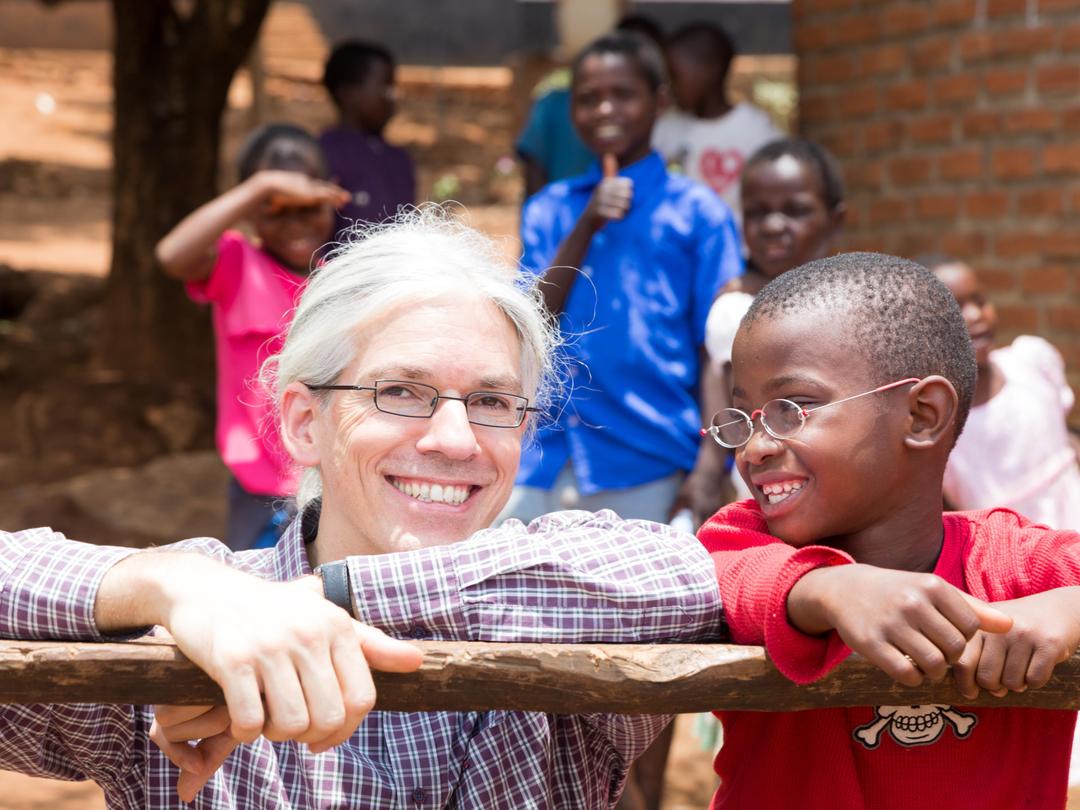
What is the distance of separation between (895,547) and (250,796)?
0.91m

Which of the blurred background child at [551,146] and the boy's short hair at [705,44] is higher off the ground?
the boy's short hair at [705,44]

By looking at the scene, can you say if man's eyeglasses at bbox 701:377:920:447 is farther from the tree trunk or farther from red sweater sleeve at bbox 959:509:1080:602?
the tree trunk

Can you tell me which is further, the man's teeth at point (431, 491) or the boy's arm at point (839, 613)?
the man's teeth at point (431, 491)

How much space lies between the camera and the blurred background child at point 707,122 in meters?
5.54

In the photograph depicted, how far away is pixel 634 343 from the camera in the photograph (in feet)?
12.8

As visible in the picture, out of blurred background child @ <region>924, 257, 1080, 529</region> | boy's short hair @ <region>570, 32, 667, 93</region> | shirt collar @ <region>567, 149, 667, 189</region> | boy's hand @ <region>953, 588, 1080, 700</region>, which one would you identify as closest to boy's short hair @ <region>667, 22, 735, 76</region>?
boy's short hair @ <region>570, 32, 667, 93</region>

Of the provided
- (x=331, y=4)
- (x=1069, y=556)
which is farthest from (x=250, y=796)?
(x=331, y=4)

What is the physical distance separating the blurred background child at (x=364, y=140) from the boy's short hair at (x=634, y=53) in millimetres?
1519

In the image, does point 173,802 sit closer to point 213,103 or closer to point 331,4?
point 213,103

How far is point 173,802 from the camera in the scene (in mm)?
1738

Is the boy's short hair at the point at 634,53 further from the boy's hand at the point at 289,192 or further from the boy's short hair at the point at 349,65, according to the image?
the boy's short hair at the point at 349,65

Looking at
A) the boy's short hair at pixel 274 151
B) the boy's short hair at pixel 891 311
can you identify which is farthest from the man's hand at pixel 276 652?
the boy's short hair at pixel 274 151

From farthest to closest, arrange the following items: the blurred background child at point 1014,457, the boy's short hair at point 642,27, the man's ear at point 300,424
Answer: the boy's short hair at point 642,27
the blurred background child at point 1014,457
the man's ear at point 300,424

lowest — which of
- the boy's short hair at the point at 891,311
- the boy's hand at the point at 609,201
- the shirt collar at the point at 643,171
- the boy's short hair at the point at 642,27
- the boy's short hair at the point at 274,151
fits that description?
the boy's short hair at the point at 891,311
